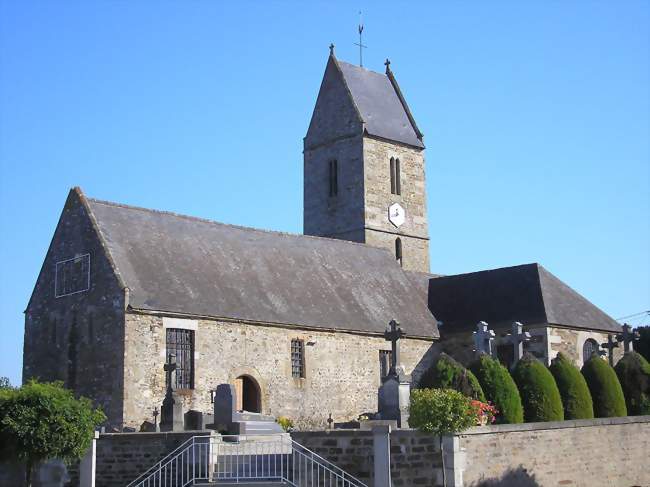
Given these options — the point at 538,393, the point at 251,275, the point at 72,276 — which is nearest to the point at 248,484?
the point at 538,393

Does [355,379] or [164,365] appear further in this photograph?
[355,379]

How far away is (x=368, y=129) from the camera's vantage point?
44500 mm

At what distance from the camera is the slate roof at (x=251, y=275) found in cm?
2864

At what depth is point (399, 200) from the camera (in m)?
45.0

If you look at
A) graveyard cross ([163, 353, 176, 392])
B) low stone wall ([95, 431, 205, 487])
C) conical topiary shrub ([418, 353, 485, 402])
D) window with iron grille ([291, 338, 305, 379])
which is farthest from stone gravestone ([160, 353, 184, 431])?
window with iron grille ([291, 338, 305, 379])

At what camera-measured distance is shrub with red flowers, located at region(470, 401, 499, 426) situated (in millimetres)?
17902

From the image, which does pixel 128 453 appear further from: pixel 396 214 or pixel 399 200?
pixel 399 200

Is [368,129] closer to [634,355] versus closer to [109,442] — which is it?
[634,355]

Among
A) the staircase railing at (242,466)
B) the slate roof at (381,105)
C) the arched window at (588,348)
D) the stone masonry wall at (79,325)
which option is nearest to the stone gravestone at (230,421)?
the staircase railing at (242,466)

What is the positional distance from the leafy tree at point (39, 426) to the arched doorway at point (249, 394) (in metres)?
10.6

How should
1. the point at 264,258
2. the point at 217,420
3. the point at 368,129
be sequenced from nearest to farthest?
the point at 217,420 < the point at 264,258 < the point at 368,129

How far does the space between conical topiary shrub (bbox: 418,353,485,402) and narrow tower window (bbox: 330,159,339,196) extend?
901 inches

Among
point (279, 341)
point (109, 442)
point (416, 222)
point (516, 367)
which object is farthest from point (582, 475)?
point (416, 222)

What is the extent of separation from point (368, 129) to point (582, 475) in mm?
26090
